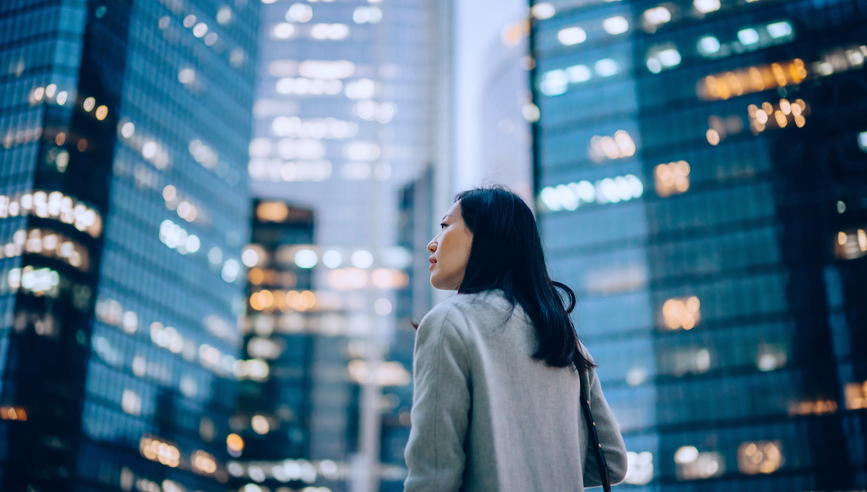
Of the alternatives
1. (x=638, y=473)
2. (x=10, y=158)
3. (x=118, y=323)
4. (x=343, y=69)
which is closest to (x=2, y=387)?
(x=118, y=323)

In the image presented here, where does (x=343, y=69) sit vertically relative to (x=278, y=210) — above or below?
above

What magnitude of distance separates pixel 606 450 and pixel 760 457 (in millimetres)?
56669

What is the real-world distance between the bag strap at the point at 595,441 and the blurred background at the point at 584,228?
53.3 m

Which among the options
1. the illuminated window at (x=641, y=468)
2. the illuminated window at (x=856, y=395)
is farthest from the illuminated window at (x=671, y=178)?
the illuminated window at (x=641, y=468)

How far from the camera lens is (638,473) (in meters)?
58.3

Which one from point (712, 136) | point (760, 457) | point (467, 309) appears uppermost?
point (712, 136)

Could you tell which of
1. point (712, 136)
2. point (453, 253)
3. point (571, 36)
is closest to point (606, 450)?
point (453, 253)

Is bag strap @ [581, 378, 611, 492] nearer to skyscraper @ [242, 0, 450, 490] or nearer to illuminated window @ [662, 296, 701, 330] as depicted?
illuminated window @ [662, 296, 701, 330]

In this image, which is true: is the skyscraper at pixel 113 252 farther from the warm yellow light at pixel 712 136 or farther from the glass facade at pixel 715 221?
the warm yellow light at pixel 712 136

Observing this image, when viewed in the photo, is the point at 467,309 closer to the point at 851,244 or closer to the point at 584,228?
the point at 851,244

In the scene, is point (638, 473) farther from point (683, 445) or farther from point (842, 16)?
point (842, 16)

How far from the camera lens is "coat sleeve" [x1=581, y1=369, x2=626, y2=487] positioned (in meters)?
2.72

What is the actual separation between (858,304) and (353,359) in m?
78.5

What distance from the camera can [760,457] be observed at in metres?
52.9
